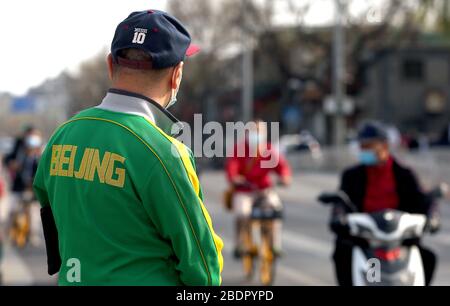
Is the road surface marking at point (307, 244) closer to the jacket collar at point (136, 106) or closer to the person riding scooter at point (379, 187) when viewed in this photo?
the person riding scooter at point (379, 187)

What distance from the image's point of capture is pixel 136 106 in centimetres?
298

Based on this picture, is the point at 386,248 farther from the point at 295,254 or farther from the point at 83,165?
the point at 295,254

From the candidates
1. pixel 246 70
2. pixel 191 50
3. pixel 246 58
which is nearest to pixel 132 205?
pixel 191 50

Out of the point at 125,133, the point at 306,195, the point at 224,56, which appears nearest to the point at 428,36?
the point at 224,56

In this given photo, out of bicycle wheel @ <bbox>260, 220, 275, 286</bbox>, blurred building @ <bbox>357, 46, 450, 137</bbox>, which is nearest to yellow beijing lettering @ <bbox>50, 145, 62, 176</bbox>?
bicycle wheel @ <bbox>260, 220, 275, 286</bbox>

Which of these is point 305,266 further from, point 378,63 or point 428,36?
point 428,36

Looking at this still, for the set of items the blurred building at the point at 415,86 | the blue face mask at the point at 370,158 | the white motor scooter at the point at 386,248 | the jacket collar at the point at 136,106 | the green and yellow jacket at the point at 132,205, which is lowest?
the green and yellow jacket at the point at 132,205

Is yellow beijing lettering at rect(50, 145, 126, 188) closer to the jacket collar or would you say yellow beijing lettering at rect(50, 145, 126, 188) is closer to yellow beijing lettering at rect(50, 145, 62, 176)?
yellow beijing lettering at rect(50, 145, 62, 176)

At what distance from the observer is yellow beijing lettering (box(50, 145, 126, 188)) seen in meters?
2.84

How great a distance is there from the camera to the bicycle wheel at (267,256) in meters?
Result: 11.6

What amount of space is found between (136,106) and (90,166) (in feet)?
0.74

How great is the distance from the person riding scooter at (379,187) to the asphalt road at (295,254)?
A: 3846 mm

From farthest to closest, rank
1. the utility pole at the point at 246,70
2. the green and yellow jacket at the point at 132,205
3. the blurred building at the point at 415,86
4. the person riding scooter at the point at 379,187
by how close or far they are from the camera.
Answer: the blurred building at the point at 415,86 < the utility pole at the point at 246,70 < the person riding scooter at the point at 379,187 < the green and yellow jacket at the point at 132,205

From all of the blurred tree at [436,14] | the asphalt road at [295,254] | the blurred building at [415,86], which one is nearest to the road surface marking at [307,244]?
the asphalt road at [295,254]
